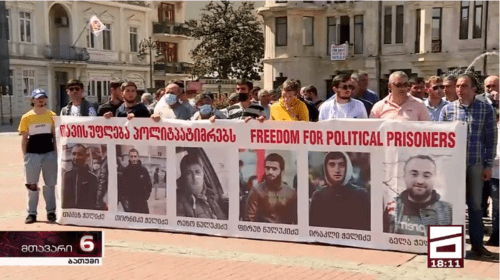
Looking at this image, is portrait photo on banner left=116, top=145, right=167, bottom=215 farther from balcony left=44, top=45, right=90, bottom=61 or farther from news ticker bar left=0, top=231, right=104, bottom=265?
balcony left=44, top=45, right=90, bottom=61

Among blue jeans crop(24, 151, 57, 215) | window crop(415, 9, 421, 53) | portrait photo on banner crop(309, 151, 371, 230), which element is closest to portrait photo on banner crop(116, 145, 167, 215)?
blue jeans crop(24, 151, 57, 215)

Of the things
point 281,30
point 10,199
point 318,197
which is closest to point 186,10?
point 281,30

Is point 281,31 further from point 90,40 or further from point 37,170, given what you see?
point 37,170

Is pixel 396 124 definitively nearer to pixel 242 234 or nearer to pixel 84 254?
pixel 242 234

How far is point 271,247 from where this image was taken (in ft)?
24.1

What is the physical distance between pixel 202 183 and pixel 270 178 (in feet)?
3.01

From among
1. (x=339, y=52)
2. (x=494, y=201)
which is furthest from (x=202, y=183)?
(x=339, y=52)

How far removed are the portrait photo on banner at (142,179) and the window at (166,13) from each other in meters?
54.2

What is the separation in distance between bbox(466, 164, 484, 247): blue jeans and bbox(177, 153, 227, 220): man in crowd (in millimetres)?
2905

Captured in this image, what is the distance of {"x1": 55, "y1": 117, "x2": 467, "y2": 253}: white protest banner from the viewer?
691cm

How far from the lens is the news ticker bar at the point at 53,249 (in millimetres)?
6395

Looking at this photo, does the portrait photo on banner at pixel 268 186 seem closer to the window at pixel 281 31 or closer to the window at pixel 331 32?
the window at pixel 281 31

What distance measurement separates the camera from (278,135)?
24.9ft

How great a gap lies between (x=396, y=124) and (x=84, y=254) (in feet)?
11.6
